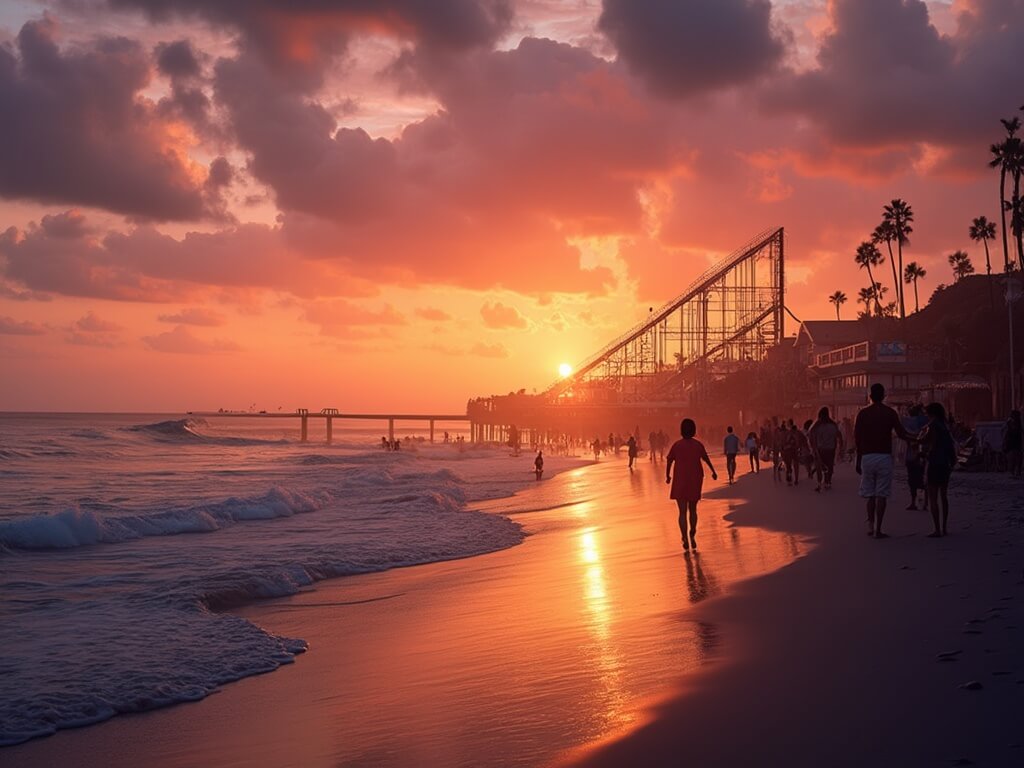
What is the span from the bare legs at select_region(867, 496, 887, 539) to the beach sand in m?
0.26

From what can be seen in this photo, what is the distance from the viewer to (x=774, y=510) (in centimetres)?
1742

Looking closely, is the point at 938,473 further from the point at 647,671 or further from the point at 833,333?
the point at 833,333

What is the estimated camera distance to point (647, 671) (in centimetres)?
587

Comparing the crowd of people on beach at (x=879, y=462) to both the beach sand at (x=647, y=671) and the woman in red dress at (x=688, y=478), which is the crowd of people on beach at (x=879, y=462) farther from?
the beach sand at (x=647, y=671)

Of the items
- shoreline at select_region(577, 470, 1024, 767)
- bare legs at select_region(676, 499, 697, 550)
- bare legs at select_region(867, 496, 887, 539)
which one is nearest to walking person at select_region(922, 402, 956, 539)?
bare legs at select_region(867, 496, 887, 539)

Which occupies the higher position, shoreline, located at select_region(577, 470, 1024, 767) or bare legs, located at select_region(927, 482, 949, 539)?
bare legs, located at select_region(927, 482, 949, 539)

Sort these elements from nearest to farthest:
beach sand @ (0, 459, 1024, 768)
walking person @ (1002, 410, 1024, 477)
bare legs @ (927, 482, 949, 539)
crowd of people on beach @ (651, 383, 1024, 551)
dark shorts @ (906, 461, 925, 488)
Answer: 1. beach sand @ (0, 459, 1024, 768)
2. bare legs @ (927, 482, 949, 539)
3. crowd of people on beach @ (651, 383, 1024, 551)
4. dark shorts @ (906, 461, 925, 488)
5. walking person @ (1002, 410, 1024, 477)

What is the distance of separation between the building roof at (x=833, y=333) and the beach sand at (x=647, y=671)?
66.2 m

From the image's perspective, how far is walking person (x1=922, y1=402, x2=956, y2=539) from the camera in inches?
449

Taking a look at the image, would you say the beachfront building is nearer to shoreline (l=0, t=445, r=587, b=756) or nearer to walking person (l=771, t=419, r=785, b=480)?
walking person (l=771, t=419, r=785, b=480)

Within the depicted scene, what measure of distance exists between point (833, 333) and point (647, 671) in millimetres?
75039

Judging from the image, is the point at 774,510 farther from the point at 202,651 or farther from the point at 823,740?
the point at 823,740

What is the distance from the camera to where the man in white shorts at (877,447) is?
11.5 m

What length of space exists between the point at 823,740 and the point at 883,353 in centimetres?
4965
